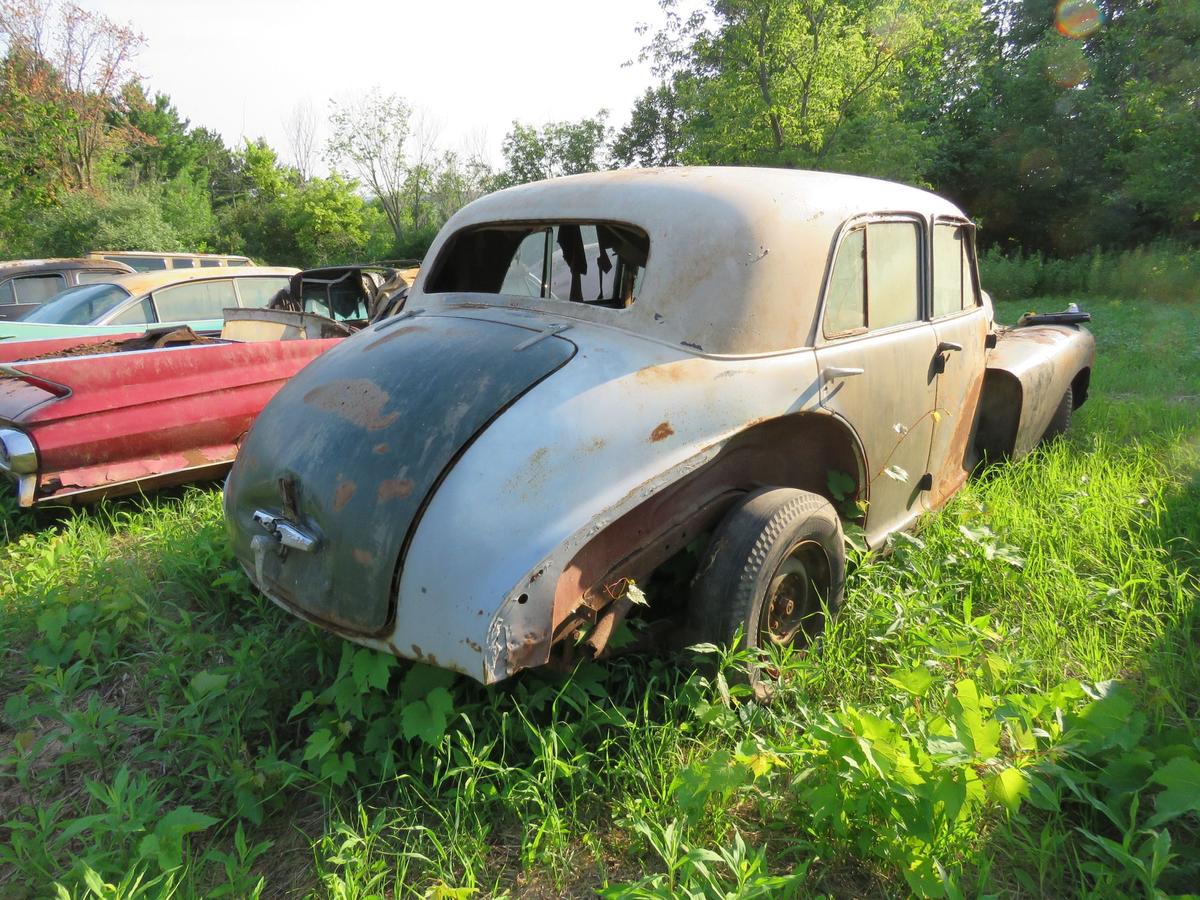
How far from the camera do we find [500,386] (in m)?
2.13

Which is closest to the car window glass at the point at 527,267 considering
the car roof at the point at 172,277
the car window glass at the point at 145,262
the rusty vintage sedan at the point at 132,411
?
the rusty vintage sedan at the point at 132,411

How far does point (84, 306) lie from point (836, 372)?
7.49 m

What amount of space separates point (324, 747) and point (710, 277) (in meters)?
1.84

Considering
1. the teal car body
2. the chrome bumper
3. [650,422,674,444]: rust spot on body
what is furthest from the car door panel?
the teal car body

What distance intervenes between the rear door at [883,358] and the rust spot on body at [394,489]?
144cm

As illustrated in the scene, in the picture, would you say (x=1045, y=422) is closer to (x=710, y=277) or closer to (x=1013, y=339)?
(x=1013, y=339)

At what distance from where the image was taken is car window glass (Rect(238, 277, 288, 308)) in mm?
7613

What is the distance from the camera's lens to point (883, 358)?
9.28ft

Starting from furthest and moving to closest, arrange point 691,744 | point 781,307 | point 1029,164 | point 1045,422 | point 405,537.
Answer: point 1029,164 → point 1045,422 → point 781,307 → point 691,744 → point 405,537

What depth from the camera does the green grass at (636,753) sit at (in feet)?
6.02

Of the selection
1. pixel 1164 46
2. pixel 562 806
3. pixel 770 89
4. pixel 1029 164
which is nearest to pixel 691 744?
pixel 562 806

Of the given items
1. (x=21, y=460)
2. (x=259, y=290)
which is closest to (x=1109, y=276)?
(x=259, y=290)

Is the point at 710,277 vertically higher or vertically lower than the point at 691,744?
higher

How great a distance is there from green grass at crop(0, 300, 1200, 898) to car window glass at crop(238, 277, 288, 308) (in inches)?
199
